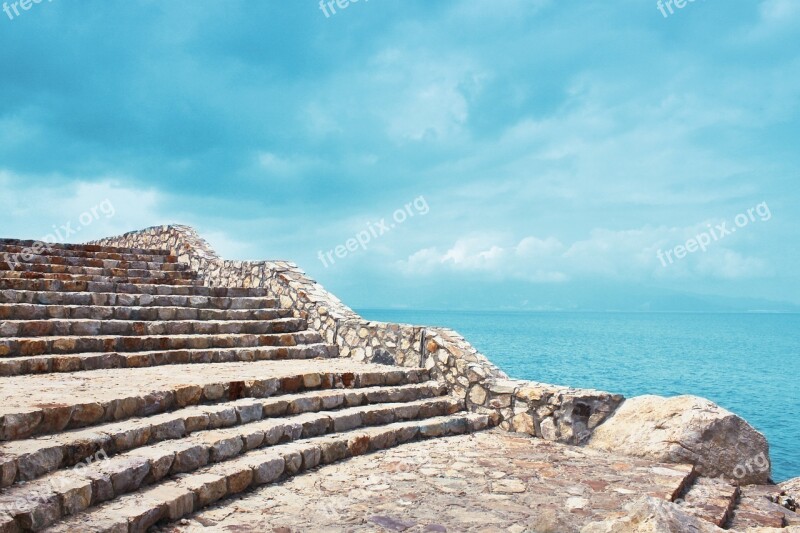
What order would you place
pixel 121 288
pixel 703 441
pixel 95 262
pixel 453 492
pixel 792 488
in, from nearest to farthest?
pixel 453 492
pixel 703 441
pixel 792 488
pixel 121 288
pixel 95 262

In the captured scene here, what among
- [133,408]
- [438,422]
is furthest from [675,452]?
[133,408]

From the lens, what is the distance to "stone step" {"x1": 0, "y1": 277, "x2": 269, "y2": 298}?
8341mm

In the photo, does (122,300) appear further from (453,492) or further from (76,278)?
(453,492)

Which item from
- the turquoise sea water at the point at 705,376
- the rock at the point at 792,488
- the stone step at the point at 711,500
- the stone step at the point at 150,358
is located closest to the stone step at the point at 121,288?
the stone step at the point at 150,358

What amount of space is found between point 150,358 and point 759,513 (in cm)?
635

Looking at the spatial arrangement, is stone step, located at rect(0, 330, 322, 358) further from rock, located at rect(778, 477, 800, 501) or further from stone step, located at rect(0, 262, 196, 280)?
rock, located at rect(778, 477, 800, 501)

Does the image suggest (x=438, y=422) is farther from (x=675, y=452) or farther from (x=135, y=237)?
(x=135, y=237)

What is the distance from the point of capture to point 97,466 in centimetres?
397

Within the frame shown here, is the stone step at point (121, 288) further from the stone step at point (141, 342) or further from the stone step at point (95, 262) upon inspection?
the stone step at point (141, 342)

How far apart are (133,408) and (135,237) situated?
450 inches

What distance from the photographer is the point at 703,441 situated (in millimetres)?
5711

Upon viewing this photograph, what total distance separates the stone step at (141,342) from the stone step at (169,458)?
262 centimetres

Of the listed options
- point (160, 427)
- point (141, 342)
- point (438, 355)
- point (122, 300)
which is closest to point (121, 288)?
point (122, 300)

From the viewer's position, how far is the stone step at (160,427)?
3.68 metres
